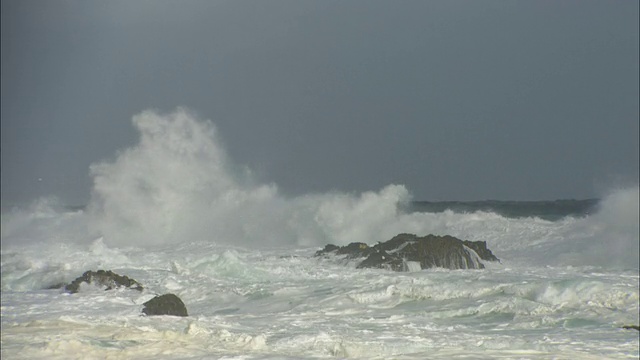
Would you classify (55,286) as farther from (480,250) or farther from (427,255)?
(480,250)

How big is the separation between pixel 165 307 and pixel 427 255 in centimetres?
628

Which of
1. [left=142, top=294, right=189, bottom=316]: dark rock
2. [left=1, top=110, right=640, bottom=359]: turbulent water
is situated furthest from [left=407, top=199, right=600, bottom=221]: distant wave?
[left=142, top=294, right=189, bottom=316]: dark rock

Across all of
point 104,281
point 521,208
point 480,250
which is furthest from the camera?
point 521,208

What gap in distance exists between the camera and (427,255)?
41.8 ft

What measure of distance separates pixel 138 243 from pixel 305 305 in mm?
14246

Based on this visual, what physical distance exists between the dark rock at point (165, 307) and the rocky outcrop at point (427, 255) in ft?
18.2

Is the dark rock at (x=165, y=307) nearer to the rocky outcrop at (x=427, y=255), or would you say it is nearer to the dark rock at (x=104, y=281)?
the dark rock at (x=104, y=281)

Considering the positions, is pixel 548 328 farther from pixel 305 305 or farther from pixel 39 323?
pixel 39 323

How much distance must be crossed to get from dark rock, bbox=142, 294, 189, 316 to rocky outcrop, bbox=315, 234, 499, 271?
5.55 meters

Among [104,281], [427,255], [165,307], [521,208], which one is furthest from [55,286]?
[521,208]

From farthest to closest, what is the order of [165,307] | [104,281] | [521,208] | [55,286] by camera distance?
[521,208], [55,286], [104,281], [165,307]

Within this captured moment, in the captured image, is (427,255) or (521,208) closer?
(427,255)

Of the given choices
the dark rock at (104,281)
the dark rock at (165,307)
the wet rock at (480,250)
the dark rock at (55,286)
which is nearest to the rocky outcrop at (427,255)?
the wet rock at (480,250)

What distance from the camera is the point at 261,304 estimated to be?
31.5 ft
